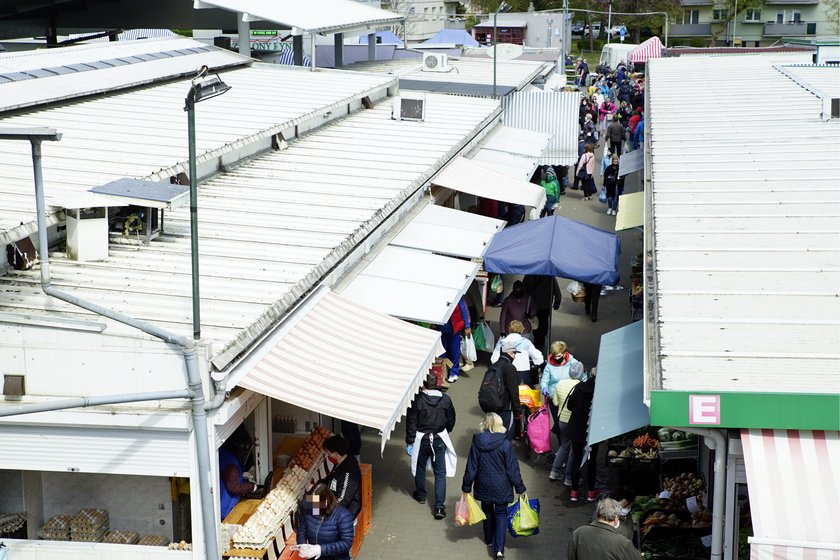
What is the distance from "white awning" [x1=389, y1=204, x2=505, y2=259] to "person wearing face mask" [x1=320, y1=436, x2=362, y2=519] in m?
4.22

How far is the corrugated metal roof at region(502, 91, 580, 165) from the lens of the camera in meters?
25.1

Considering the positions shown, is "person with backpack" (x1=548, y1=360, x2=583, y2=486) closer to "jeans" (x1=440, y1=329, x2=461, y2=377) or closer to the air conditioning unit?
"jeans" (x1=440, y1=329, x2=461, y2=377)

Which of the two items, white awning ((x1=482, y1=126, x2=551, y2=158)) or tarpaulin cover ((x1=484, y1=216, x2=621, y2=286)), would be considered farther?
white awning ((x1=482, y1=126, x2=551, y2=158))

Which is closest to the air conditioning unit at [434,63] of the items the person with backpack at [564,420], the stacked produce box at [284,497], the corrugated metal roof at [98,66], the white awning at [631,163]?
the white awning at [631,163]

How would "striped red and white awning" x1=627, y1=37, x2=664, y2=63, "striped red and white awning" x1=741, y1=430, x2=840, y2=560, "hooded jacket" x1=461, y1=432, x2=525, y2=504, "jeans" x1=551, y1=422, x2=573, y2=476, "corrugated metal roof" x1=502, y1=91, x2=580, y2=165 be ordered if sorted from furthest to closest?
1. "striped red and white awning" x1=627, y1=37, x2=664, y2=63
2. "corrugated metal roof" x1=502, y1=91, x2=580, y2=165
3. "jeans" x1=551, y1=422, x2=573, y2=476
4. "hooded jacket" x1=461, y1=432, x2=525, y2=504
5. "striped red and white awning" x1=741, y1=430, x2=840, y2=560

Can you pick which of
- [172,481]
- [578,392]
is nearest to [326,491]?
[172,481]

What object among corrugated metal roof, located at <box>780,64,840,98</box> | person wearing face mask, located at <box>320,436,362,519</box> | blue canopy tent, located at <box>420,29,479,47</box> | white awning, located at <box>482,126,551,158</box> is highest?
blue canopy tent, located at <box>420,29,479,47</box>

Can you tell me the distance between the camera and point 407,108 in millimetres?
19312

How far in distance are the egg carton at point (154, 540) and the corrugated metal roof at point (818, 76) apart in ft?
48.0

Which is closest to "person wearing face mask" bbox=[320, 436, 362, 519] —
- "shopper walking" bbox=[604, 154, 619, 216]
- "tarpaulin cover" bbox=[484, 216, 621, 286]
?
"tarpaulin cover" bbox=[484, 216, 621, 286]

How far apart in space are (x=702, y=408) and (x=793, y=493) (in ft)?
2.47

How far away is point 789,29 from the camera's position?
277 ft

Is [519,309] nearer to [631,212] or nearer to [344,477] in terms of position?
[631,212]

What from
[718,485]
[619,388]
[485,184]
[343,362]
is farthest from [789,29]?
[718,485]
